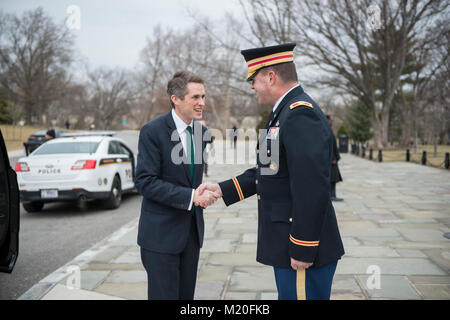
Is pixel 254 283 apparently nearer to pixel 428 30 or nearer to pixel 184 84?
pixel 184 84

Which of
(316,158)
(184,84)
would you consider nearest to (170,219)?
(184,84)

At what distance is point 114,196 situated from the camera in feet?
29.4

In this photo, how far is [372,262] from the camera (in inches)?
187

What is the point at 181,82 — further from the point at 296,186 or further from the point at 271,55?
the point at 296,186

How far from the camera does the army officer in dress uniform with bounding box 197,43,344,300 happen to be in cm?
211

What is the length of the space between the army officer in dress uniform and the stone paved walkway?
1.65m

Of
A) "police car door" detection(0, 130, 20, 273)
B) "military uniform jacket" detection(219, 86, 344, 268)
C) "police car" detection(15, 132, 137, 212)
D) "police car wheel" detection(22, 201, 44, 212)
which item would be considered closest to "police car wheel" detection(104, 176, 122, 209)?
"police car" detection(15, 132, 137, 212)

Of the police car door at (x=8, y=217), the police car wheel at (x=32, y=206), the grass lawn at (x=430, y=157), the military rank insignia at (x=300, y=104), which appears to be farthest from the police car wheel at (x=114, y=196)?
the grass lawn at (x=430, y=157)

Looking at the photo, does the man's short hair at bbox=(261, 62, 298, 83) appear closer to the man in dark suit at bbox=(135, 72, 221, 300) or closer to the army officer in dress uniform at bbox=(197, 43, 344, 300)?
the army officer in dress uniform at bbox=(197, 43, 344, 300)

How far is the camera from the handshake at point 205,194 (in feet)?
8.63

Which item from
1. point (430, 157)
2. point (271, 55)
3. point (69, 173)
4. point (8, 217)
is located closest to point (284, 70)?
point (271, 55)

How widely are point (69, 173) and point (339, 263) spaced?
561 centimetres

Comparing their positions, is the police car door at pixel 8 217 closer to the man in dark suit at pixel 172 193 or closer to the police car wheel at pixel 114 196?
the man in dark suit at pixel 172 193
